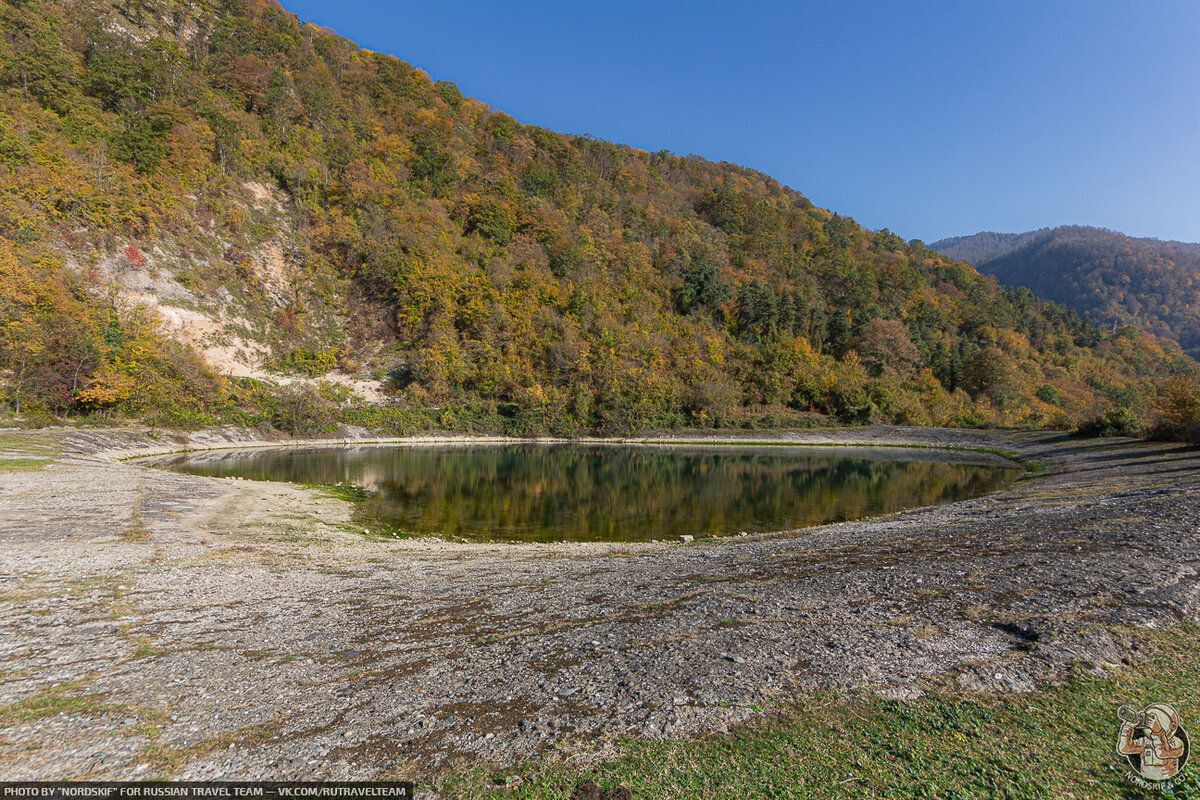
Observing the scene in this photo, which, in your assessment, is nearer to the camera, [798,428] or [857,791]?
[857,791]

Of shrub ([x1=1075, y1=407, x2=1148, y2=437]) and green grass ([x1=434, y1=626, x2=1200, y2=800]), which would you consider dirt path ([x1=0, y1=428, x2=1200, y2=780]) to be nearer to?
green grass ([x1=434, y1=626, x2=1200, y2=800])

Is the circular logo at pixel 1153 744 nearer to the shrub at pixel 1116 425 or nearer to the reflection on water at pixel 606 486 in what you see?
the reflection on water at pixel 606 486

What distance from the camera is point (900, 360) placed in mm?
85312

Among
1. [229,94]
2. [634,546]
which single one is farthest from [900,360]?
[229,94]

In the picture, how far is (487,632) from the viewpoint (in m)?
7.14

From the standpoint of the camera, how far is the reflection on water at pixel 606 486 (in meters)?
20.7

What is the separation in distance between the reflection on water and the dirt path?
6.50 m

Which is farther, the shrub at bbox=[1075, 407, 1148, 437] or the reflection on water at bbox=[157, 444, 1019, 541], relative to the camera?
the shrub at bbox=[1075, 407, 1148, 437]

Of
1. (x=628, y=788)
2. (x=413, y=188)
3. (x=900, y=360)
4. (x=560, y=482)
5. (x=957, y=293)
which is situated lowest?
(x=560, y=482)

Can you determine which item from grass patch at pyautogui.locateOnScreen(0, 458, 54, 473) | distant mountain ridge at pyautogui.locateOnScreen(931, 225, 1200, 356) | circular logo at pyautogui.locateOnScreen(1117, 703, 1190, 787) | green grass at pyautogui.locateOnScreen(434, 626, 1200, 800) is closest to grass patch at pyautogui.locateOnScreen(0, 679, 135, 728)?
green grass at pyautogui.locateOnScreen(434, 626, 1200, 800)

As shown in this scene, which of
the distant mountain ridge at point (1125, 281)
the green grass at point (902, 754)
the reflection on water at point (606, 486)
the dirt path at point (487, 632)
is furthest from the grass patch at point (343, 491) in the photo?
the distant mountain ridge at point (1125, 281)

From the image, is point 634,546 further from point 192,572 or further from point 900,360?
point 900,360

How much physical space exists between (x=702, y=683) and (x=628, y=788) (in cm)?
185

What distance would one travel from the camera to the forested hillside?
45.7 metres
